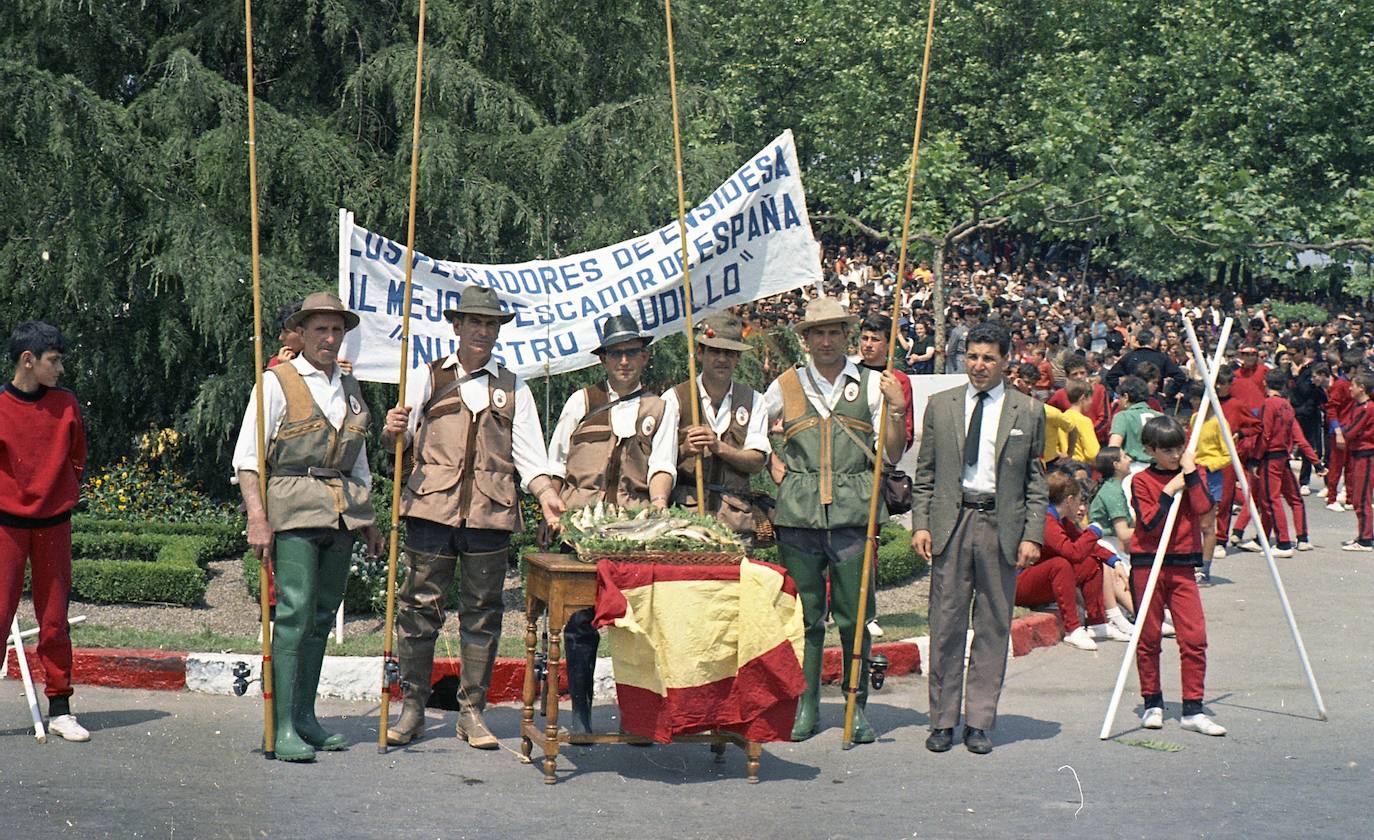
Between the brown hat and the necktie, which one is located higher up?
the brown hat

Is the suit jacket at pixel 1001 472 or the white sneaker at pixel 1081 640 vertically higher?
the suit jacket at pixel 1001 472

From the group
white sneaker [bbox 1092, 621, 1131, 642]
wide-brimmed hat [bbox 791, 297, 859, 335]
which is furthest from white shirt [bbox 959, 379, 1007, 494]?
white sneaker [bbox 1092, 621, 1131, 642]

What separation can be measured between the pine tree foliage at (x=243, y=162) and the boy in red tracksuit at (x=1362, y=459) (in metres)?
6.63

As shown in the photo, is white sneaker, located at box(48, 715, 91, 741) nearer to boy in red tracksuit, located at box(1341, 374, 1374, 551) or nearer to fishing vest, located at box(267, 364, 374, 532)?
fishing vest, located at box(267, 364, 374, 532)

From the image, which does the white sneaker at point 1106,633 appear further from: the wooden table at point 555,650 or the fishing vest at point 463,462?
the fishing vest at point 463,462

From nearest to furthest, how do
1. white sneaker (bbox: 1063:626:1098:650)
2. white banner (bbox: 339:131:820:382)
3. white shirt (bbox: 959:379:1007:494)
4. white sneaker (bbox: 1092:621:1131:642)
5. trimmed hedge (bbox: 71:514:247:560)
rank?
1. white shirt (bbox: 959:379:1007:494)
2. white banner (bbox: 339:131:820:382)
3. white sneaker (bbox: 1063:626:1098:650)
4. white sneaker (bbox: 1092:621:1131:642)
5. trimmed hedge (bbox: 71:514:247:560)

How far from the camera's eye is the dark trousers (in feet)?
28.3

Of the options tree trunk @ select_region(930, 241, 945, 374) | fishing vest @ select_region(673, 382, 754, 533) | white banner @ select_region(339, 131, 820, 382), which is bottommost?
fishing vest @ select_region(673, 382, 754, 533)

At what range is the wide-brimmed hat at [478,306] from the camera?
8.30 m

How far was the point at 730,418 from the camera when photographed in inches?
351

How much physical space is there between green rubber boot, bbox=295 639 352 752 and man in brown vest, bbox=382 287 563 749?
265mm

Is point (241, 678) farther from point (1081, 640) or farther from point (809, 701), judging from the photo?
point (1081, 640)

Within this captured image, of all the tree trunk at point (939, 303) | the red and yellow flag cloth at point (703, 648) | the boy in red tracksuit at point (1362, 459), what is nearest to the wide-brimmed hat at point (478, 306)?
the red and yellow flag cloth at point (703, 648)

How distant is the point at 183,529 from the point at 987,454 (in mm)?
7740
